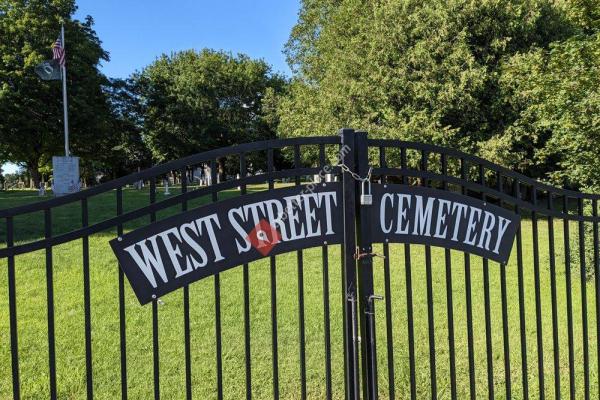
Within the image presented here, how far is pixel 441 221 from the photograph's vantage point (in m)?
2.55

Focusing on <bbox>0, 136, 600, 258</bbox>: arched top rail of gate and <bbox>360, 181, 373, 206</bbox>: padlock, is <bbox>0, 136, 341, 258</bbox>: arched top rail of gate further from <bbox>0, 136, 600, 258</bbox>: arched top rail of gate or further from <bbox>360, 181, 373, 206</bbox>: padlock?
<bbox>360, 181, 373, 206</bbox>: padlock

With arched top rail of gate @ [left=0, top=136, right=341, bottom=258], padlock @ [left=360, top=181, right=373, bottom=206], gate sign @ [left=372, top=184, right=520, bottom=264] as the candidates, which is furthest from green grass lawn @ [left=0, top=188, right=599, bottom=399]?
arched top rail of gate @ [left=0, top=136, right=341, bottom=258]

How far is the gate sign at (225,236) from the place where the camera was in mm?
2100

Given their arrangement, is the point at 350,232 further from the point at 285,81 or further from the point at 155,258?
the point at 285,81

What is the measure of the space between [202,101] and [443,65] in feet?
96.2

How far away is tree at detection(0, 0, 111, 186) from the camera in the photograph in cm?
2930

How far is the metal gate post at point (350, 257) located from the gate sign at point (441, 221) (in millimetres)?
130

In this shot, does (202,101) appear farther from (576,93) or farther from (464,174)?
(464,174)

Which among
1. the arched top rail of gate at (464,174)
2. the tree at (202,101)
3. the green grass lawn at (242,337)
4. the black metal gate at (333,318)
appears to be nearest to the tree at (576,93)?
the black metal gate at (333,318)

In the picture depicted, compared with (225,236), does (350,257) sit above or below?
below

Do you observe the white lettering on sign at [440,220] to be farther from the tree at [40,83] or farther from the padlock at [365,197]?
the tree at [40,83]

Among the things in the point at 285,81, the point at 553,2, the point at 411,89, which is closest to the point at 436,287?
the point at 411,89

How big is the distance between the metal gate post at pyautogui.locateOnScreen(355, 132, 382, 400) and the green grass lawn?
1.39 m

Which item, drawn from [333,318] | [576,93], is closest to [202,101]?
[576,93]
